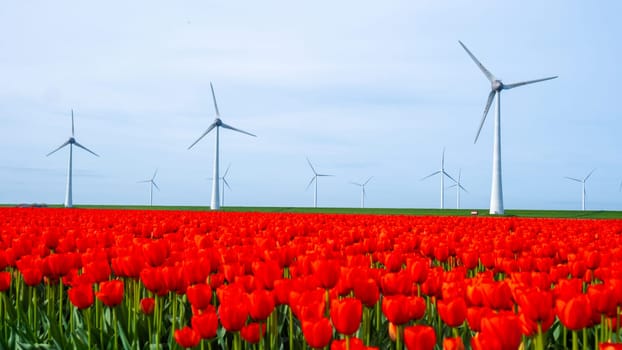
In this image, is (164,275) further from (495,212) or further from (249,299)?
(495,212)

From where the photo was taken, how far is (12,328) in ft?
16.5

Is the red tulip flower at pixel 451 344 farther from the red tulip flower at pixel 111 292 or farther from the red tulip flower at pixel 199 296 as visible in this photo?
the red tulip flower at pixel 111 292

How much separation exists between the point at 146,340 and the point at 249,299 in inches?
85.4

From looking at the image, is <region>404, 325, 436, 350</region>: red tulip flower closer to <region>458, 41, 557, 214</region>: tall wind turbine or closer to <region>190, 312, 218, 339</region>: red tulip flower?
<region>190, 312, 218, 339</region>: red tulip flower

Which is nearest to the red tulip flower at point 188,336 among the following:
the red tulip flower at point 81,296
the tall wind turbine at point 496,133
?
the red tulip flower at point 81,296

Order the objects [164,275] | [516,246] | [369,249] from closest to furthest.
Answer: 1. [164,275]
2. [369,249]
3. [516,246]

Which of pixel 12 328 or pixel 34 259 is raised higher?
pixel 34 259

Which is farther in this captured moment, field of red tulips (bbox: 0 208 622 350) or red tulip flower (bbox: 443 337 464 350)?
field of red tulips (bbox: 0 208 622 350)

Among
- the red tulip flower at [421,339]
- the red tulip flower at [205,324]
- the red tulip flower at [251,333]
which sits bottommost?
the red tulip flower at [251,333]

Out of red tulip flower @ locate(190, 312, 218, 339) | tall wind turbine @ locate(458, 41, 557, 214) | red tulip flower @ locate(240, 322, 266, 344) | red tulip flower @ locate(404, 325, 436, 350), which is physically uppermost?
tall wind turbine @ locate(458, 41, 557, 214)

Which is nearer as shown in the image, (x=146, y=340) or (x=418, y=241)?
(x=146, y=340)

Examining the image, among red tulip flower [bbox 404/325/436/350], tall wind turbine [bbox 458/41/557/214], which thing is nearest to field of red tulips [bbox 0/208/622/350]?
red tulip flower [bbox 404/325/436/350]

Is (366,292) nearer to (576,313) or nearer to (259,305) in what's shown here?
(259,305)

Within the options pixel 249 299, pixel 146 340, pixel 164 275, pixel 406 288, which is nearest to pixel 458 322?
pixel 406 288
